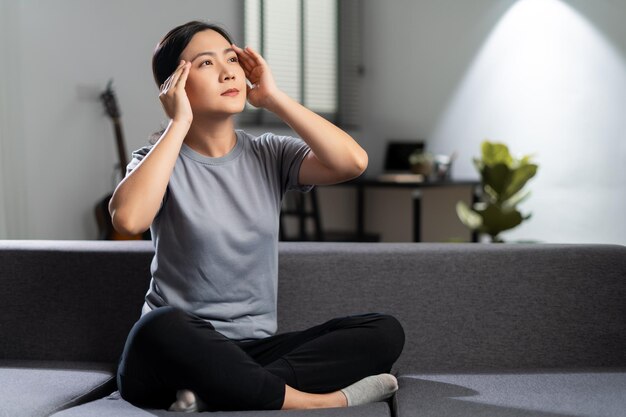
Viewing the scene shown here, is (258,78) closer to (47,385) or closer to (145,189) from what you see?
(145,189)

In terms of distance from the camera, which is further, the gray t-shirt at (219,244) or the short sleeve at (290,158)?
the short sleeve at (290,158)

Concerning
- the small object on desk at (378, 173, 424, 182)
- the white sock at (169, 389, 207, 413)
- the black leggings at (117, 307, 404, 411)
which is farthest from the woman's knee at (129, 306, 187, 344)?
the small object on desk at (378, 173, 424, 182)

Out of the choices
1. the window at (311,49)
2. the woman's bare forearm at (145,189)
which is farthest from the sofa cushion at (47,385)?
the window at (311,49)

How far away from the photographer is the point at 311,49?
16.4 feet

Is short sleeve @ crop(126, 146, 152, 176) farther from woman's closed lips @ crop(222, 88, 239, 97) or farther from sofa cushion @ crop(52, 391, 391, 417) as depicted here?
sofa cushion @ crop(52, 391, 391, 417)

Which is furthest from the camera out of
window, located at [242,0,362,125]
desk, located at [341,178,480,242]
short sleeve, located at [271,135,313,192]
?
window, located at [242,0,362,125]

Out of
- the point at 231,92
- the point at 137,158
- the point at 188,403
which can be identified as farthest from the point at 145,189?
the point at 188,403

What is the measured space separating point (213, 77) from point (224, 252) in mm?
368

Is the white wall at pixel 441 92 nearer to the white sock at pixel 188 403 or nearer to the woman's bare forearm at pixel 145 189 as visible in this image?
the woman's bare forearm at pixel 145 189

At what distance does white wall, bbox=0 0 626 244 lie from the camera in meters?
4.01

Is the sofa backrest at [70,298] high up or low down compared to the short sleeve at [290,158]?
down

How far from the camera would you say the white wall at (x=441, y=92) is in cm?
401

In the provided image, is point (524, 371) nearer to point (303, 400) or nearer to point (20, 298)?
point (303, 400)

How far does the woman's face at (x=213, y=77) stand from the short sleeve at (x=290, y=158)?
16cm
